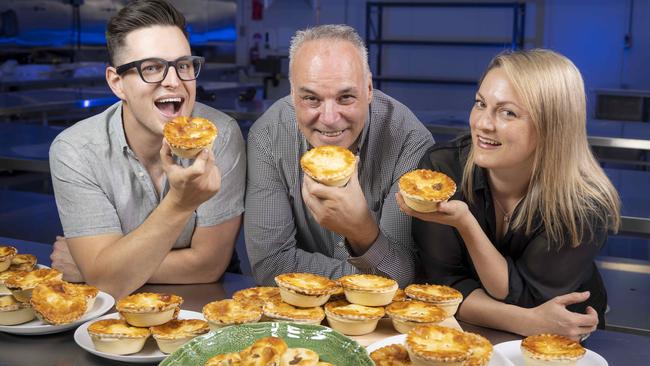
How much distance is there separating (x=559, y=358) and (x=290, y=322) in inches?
20.6

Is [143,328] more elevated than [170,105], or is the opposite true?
[170,105]

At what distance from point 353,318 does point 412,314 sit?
0.13m

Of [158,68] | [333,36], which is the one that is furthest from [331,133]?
[158,68]

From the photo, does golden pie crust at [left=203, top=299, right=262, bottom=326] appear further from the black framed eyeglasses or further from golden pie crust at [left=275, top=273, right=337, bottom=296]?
the black framed eyeglasses

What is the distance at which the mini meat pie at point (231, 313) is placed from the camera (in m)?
1.59

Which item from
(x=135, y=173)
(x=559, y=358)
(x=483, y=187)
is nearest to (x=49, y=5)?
(x=135, y=173)

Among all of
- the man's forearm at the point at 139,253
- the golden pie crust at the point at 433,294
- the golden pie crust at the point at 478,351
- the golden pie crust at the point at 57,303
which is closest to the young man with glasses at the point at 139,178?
the man's forearm at the point at 139,253

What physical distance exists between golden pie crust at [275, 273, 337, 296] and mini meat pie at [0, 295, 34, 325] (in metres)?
0.60

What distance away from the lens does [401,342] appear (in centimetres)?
155

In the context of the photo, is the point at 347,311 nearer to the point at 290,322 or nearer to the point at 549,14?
the point at 290,322

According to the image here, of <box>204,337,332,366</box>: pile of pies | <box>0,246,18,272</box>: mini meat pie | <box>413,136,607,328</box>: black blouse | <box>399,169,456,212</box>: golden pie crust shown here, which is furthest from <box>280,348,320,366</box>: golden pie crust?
<box>0,246,18,272</box>: mini meat pie

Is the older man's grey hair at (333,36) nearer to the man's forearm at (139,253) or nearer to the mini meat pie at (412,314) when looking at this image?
the man's forearm at (139,253)

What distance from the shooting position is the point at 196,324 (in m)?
1.66

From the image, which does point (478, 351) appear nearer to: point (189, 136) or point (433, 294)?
point (433, 294)
